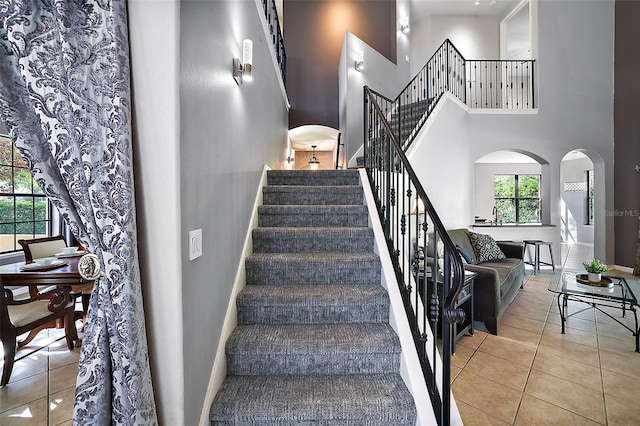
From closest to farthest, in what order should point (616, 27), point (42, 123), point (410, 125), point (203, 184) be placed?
point (42, 123)
point (203, 184)
point (410, 125)
point (616, 27)

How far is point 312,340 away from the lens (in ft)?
5.47

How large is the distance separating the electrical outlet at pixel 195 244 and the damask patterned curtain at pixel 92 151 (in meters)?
0.23

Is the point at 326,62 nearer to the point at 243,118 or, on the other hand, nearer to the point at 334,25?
the point at 334,25

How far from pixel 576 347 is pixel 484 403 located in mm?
1452

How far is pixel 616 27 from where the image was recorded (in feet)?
18.5

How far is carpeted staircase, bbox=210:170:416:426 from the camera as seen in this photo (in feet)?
4.50

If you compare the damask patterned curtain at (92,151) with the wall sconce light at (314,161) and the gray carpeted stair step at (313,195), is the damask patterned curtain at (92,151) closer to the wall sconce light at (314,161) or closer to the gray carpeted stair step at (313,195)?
the gray carpeted stair step at (313,195)

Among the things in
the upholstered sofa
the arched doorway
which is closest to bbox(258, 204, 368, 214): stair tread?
the upholstered sofa

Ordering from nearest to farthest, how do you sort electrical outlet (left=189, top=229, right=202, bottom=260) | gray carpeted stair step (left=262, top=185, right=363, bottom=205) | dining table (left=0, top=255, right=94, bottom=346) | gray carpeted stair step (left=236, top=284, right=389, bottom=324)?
electrical outlet (left=189, top=229, right=202, bottom=260) → gray carpeted stair step (left=236, top=284, right=389, bottom=324) → dining table (left=0, top=255, right=94, bottom=346) → gray carpeted stair step (left=262, top=185, right=363, bottom=205)

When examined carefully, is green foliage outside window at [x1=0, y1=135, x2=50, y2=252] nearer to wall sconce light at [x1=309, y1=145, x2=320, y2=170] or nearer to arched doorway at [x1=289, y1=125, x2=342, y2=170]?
arched doorway at [x1=289, y1=125, x2=342, y2=170]

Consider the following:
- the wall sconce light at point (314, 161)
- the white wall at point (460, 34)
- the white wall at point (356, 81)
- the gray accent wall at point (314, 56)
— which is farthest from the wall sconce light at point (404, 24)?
the wall sconce light at point (314, 161)

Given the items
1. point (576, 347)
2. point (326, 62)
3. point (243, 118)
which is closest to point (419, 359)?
point (243, 118)

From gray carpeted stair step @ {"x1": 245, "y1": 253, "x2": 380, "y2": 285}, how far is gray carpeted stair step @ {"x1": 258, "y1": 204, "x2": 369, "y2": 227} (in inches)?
24.6

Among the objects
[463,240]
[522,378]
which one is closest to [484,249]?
[463,240]
